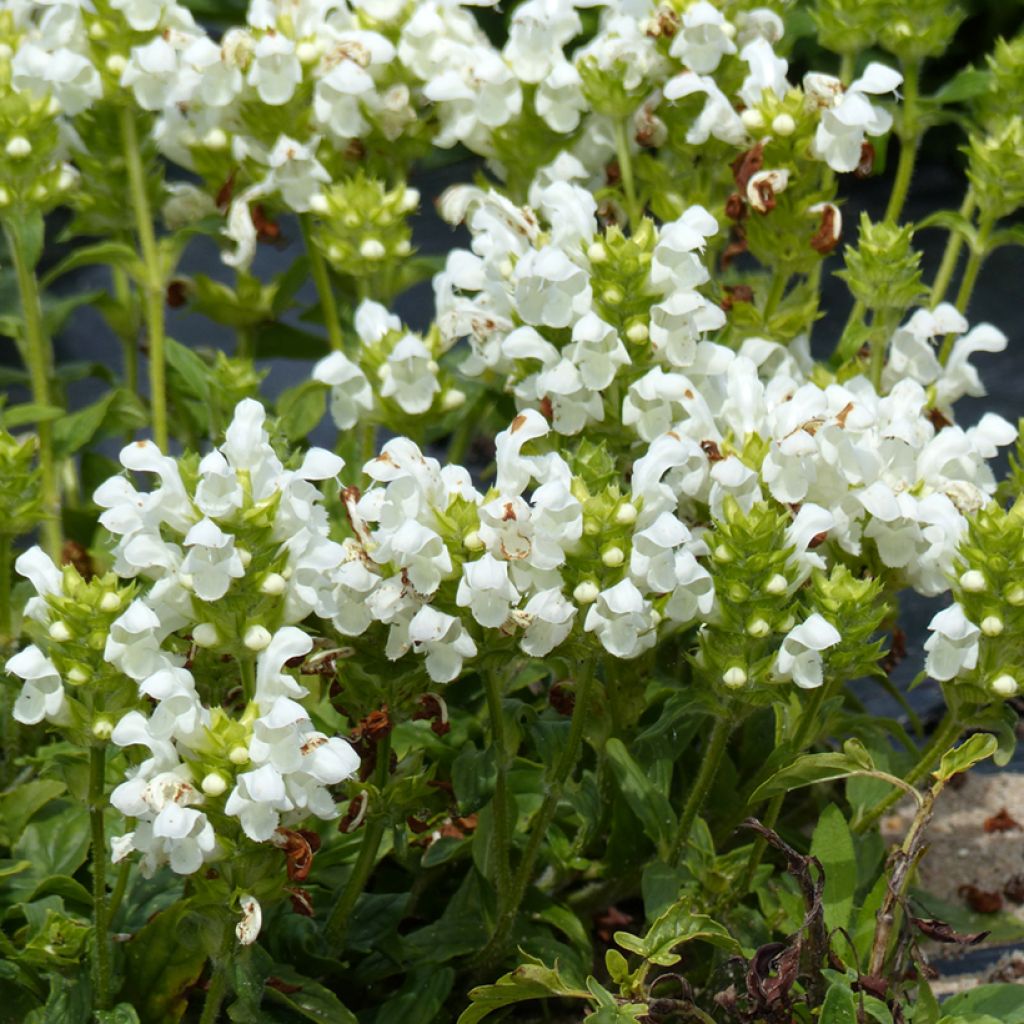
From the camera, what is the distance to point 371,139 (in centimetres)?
300

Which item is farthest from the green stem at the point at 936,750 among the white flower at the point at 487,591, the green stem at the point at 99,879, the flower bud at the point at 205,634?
the green stem at the point at 99,879

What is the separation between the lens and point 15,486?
241 cm

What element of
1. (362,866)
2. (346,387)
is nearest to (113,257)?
(346,387)

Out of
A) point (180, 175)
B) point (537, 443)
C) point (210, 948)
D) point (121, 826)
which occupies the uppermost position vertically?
point (537, 443)

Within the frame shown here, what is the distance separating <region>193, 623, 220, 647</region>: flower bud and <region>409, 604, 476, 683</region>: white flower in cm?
24

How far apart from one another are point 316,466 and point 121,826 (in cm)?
71

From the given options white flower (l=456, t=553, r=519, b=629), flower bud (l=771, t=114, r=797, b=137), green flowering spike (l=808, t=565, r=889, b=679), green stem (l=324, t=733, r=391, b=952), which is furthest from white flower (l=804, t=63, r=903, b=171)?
green stem (l=324, t=733, r=391, b=952)

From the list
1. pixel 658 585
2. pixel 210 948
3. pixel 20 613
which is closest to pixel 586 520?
pixel 658 585

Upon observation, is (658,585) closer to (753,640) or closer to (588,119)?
(753,640)

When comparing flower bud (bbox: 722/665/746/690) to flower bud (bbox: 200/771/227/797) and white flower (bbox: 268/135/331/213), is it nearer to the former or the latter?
flower bud (bbox: 200/771/227/797)

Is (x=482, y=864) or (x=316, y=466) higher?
(x=316, y=466)

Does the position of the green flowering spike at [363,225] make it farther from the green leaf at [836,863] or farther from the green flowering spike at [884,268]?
the green leaf at [836,863]

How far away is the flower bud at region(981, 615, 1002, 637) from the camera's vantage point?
2.09 metres

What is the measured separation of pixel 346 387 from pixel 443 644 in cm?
82
